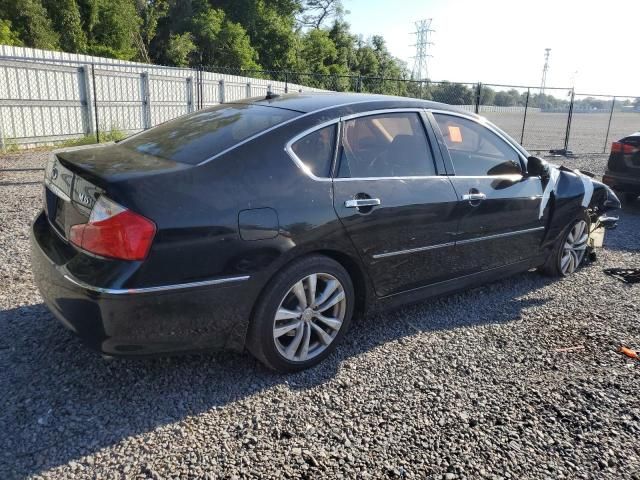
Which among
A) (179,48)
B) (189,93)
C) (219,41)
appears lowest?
(189,93)

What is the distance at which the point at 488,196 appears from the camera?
4.10 metres

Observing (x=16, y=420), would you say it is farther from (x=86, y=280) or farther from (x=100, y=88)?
(x=100, y=88)

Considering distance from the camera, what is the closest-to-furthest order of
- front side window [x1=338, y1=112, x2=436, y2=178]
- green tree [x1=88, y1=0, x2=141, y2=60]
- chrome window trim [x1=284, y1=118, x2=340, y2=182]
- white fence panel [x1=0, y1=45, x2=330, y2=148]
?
1. chrome window trim [x1=284, y1=118, x2=340, y2=182]
2. front side window [x1=338, y1=112, x2=436, y2=178]
3. white fence panel [x1=0, y1=45, x2=330, y2=148]
4. green tree [x1=88, y1=0, x2=141, y2=60]

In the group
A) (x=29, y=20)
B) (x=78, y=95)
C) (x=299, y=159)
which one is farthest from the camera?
(x=29, y=20)

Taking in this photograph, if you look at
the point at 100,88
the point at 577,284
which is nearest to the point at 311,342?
the point at 577,284

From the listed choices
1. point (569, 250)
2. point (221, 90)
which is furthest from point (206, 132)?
point (221, 90)

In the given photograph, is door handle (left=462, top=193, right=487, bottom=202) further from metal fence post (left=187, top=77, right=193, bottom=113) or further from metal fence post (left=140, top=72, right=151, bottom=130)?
metal fence post (left=187, top=77, right=193, bottom=113)

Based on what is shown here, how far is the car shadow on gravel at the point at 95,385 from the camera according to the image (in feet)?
8.14

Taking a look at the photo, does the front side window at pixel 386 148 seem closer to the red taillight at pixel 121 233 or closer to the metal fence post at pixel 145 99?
the red taillight at pixel 121 233

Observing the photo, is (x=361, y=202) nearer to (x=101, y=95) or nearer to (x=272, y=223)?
(x=272, y=223)

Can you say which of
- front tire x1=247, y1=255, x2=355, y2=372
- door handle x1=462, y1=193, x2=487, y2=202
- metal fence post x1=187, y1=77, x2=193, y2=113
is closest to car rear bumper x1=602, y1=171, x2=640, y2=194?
door handle x1=462, y1=193, x2=487, y2=202

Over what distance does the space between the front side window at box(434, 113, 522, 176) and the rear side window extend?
3.72ft

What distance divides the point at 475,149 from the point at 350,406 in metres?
2.48

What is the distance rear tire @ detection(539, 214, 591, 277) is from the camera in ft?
16.6
